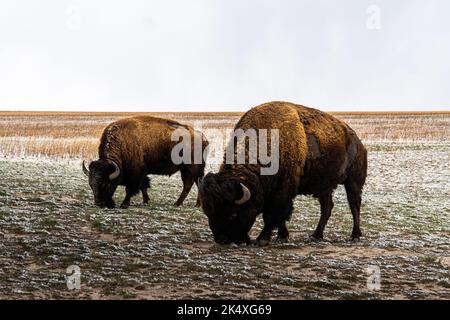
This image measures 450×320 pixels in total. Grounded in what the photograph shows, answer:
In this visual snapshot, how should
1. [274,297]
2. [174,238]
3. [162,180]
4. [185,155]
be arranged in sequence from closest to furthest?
[274,297]
[174,238]
[185,155]
[162,180]

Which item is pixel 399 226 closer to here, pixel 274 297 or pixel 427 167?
pixel 274 297

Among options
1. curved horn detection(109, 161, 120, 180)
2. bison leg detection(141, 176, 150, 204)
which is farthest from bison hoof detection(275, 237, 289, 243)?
bison leg detection(141, 176, 150, 204)

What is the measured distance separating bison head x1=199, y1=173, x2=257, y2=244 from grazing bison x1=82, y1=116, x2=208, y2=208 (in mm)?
5735

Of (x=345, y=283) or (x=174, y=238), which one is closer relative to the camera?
(x=345, y=283)

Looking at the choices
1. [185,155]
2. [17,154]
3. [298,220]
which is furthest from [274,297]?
[17,154]

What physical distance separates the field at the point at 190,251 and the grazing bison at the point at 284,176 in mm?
663

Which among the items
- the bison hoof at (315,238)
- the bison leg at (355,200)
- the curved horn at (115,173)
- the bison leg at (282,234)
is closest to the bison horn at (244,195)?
the bison leg at (282,234)

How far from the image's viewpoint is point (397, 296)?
27.4 feet

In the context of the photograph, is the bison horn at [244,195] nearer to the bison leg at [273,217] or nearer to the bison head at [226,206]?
the bison head at [226,206]

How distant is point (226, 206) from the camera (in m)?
9.89

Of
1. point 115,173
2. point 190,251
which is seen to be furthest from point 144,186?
point 190,251

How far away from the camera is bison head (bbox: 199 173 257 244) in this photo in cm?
980

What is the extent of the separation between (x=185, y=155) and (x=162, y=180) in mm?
6842

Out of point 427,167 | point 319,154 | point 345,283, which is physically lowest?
point 427,167
